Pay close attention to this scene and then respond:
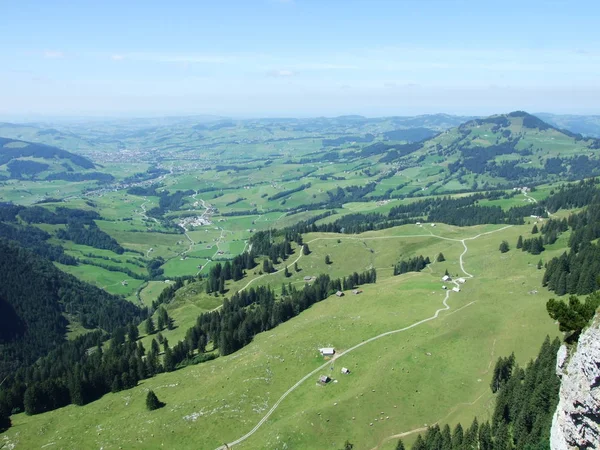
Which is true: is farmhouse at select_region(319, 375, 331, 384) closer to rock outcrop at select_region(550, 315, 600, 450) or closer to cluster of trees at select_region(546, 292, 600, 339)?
cluster of trees at select_region(546, 292, 600, 339)

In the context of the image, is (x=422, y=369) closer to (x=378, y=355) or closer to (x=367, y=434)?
(x=378, y=355)

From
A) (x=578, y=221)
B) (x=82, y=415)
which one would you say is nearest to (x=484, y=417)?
A: (x=82, y=415)

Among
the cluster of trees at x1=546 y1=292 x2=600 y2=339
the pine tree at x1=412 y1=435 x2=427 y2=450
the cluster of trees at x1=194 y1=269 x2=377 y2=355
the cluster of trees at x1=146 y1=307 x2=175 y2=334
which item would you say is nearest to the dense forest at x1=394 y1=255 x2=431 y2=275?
the cluster of trees at x1=194 y1=269 x2=377 y2=355

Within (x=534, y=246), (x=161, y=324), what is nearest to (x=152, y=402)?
(x=161, y=324)

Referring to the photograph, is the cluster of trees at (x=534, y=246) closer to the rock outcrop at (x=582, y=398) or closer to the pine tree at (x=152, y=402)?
the pine tree at (x=152, y=402)

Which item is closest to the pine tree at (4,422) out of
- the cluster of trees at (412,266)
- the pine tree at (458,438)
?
the pine tree at (458,438)
